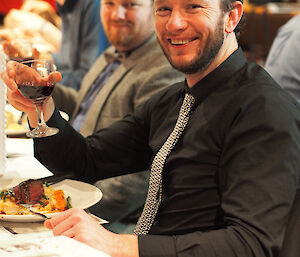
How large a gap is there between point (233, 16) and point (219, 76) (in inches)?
6.8

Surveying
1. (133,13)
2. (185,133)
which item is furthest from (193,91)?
(133,13)

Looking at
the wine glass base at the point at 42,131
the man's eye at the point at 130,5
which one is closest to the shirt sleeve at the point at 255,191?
the wine glass base at the point at 42,131

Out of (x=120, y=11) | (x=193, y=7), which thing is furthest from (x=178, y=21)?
(x=120, y=11)

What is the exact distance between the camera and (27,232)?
4.45 ft

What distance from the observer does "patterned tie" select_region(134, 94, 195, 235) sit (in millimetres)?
1522

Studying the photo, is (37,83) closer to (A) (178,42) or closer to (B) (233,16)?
(A) (178,42)

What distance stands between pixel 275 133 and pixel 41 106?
2.47ft

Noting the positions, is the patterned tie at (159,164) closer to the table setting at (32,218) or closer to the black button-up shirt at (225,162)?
the black button-up shirt at (225,162)

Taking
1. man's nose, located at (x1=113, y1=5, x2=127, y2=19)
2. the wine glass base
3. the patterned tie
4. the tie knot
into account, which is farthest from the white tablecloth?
man's nose, located at (x1=113, y1=5, x2=127, y2=19)

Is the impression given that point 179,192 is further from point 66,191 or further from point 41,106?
point 41,106

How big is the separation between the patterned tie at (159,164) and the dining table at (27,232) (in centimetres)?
15

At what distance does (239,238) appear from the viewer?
123 centimetres

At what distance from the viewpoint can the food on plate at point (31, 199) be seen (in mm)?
1432

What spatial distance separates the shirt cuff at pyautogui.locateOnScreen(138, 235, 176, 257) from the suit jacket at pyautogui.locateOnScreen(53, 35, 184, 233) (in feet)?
2.91
